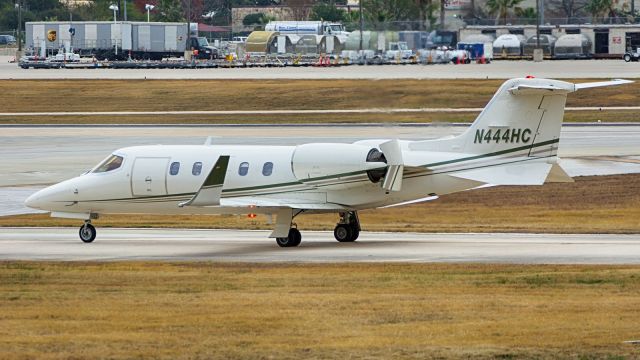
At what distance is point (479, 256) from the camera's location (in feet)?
93.8

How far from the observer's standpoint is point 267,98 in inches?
3369

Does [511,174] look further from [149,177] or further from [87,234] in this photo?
[87,234]

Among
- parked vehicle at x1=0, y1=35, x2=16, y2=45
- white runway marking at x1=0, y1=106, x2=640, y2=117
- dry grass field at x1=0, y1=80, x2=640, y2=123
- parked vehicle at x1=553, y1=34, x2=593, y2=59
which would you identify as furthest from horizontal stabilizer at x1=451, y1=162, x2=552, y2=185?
parked vehicle at x1=0, y1=35, x2=16, y2=45

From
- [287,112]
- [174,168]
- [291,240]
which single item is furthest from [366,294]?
[287,112]

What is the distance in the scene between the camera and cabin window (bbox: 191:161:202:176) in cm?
3269

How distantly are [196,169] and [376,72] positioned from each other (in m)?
75.9

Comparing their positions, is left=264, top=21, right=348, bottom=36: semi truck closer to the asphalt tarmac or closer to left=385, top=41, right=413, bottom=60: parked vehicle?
left=385, top=41, right=413, bottom=60: parked vehicle

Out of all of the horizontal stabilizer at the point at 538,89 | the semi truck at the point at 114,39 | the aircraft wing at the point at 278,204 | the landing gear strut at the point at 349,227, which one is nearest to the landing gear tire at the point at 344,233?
the landing gear strut at the point at 349,227

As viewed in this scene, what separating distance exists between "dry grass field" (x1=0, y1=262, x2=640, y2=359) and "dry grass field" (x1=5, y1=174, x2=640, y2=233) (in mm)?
9386

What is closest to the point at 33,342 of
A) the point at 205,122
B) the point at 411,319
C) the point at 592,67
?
the point at 411,319

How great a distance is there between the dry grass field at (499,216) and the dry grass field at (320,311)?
9.39 metres

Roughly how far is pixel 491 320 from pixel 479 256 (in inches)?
360

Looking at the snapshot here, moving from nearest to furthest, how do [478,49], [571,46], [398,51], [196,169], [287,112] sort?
1. [196,169]
2. [287,112]
3. [398,51]
4. [478,49]
5. [571,46]

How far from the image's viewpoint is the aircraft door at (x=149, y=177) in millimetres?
33094
